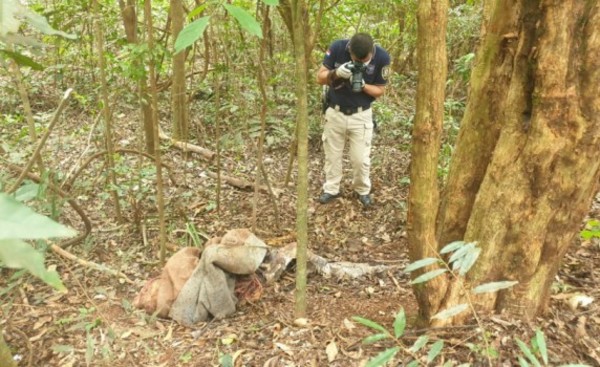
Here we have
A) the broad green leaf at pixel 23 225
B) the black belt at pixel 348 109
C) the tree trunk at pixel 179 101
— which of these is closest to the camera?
the broad green leaf at pixel 23 225

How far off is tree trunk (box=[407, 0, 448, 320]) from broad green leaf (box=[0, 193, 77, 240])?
1553 millimetres

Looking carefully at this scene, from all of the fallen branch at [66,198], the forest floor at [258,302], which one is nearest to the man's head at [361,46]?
the forest floor at [258,302]

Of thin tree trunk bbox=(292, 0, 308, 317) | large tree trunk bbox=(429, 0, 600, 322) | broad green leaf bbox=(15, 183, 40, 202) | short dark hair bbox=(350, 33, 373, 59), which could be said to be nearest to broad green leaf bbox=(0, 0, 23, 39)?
broad green leaf bbox=(15, 183, 40, 202)

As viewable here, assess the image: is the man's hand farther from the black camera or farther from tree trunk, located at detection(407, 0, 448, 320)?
tree trunk, located at detection(407, 0, 448, 320)

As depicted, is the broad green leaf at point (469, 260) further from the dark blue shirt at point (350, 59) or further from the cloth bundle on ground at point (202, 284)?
the dark blue shirt at point (350, 59)

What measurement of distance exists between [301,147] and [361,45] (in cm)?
215

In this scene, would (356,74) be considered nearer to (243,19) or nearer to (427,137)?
(427,137)

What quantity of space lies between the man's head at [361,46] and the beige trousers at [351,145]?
2.04 feet

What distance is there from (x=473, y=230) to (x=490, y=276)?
20 cm

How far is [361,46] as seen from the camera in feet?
13.7

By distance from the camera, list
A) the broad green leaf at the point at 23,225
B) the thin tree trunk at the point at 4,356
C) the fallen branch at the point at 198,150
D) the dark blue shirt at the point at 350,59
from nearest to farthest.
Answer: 1. the broad green leaf at the point at 23,225
2. the thin tree trunk at the point at 4,356
3. the dark blue shirt at the point at 350,59
4. the fallen branch at the point at 198,150

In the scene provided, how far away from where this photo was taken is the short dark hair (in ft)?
13.6

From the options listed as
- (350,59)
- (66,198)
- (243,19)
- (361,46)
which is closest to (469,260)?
(243,19)

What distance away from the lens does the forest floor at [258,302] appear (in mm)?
2035
